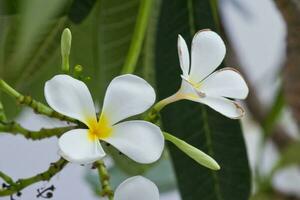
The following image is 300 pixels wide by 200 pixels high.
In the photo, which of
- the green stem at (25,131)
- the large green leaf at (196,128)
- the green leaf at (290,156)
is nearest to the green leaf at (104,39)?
the large green leaf at (196,128)

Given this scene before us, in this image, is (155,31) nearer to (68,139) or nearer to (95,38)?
(95,38)

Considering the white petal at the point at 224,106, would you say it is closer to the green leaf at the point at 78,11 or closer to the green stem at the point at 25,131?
the green stem at the point at 25,131

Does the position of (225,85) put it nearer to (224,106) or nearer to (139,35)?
(224,106)

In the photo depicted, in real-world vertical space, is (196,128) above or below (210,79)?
below

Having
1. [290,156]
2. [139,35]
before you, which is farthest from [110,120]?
Result: [290,156]

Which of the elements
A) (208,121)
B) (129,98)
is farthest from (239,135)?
(129,98)

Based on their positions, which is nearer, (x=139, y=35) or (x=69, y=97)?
(x=69, y=97)

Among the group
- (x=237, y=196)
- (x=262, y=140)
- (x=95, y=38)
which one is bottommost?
(x=262, y=140)

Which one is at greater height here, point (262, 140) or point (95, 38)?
point (95, 38)
